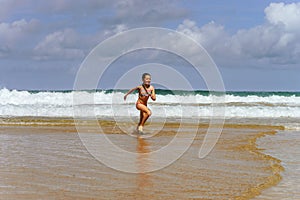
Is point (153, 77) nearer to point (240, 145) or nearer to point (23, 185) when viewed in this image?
point (240, 145)

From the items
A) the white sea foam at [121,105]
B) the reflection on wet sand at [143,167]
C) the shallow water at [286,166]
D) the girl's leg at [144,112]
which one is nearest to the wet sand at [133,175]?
the reflection on wet sand at [143,167]

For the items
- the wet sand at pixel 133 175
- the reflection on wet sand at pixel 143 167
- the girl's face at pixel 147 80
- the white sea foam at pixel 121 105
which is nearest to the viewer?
the wet sand at pixel 133 175

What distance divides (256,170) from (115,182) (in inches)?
106

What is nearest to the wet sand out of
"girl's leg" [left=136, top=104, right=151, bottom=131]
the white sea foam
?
"girl's leg" [left=136, top=104, right=151, bottom=131]

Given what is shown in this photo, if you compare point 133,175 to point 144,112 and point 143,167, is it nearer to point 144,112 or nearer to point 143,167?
point 143,167

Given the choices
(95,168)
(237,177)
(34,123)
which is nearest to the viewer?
(237,177)

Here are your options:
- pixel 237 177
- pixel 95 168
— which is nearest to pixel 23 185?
pixel 95 168

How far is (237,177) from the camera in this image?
7.57m

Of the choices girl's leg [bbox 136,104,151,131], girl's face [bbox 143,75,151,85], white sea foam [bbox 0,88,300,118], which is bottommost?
girl's leg [bbox 136,104,151,131]

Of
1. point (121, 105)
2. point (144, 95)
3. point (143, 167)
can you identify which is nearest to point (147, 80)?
point (144, 95)

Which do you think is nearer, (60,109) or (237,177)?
(237,177)

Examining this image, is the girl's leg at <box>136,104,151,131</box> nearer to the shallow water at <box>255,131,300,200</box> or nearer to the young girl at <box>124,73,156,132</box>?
the young girl at <box>124,73,156,132</box>

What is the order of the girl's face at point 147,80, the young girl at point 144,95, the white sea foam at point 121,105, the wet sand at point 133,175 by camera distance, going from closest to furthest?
1. the wet sand at point 133,175
2. the girl's face at point 147,80
3. the young girl at point 144,95
4. the white sea foam at point 121,105

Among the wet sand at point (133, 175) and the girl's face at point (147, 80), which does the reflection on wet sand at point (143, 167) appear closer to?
the wet sand at point (133, 175)
